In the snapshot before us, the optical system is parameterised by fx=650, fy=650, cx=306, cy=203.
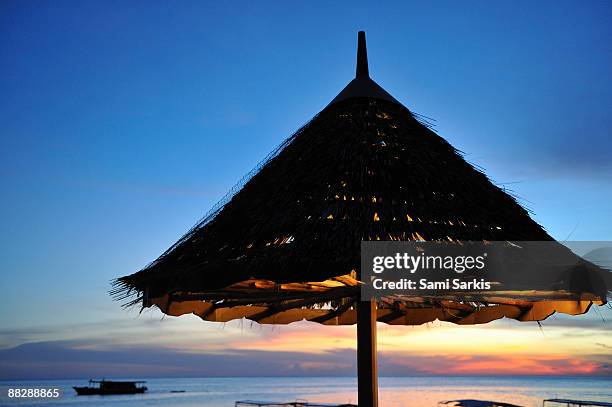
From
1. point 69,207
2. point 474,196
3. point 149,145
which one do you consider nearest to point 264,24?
point 149,145

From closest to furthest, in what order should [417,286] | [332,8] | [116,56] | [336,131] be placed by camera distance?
1. [417,286]
2. [336,131]
3. [332,8]
4. [116,56]

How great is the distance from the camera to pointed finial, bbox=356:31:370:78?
21.3 ft

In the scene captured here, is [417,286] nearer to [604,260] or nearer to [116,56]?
[604,260]

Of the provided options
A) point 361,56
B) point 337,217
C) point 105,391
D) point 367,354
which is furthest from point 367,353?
point 105,391

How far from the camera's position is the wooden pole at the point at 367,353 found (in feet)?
16.3

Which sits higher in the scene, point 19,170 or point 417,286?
point 19,170

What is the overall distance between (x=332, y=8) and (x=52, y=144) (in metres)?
10.3

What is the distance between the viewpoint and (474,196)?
16.5ft

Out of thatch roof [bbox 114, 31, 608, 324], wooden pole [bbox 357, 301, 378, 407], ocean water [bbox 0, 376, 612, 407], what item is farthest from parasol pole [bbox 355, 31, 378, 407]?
ocean water [bbox 0, 376, 612, 407]

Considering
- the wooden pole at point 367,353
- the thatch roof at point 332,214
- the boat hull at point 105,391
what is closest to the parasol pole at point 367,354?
the wooden pole at point 367,353

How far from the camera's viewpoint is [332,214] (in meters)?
4.35

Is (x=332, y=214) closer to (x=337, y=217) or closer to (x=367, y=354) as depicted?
(x=337, y=217)

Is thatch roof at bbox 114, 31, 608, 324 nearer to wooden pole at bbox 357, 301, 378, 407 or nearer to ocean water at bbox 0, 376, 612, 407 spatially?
wooden pole at bbox 357, 301, 378, 407

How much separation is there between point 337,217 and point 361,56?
283 centimetres
